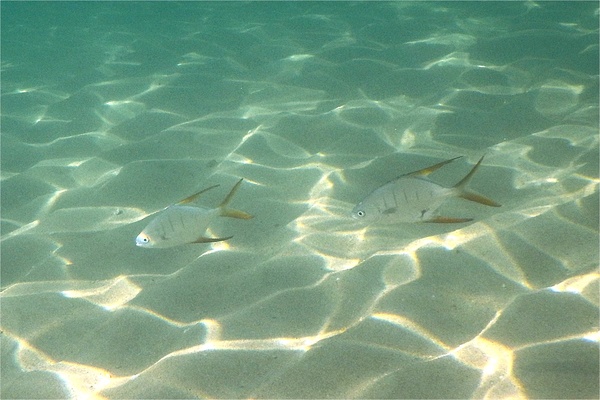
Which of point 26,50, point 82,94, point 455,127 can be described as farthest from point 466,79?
point 26,50

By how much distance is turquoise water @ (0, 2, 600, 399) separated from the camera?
2654 millimetres

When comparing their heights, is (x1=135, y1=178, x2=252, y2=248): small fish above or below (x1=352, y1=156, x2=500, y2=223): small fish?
below

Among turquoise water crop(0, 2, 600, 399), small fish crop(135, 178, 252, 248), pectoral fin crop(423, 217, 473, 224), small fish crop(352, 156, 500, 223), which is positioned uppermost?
→ small fish crop(352, 156, 500, 223)

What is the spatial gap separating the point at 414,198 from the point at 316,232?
1.39 metres

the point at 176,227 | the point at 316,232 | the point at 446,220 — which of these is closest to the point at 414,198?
the point at 446,220

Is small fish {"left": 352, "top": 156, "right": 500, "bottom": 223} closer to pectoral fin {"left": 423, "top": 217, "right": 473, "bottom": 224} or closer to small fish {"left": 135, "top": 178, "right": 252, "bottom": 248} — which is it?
pectoral fin {"left": 423, "top": 217, "right": 473, "bottom": 224}

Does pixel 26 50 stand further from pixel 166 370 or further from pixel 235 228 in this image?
pixel 166 370

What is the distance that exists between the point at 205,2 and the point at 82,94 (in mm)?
11318

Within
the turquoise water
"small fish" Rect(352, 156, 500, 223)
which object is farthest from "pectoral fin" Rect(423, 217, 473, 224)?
the turquoise water

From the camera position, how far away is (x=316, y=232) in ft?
13.1

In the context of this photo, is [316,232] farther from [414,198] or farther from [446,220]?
[446,220]

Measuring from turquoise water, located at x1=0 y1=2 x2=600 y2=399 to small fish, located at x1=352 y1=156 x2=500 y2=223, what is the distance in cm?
61

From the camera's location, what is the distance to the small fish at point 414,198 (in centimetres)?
273

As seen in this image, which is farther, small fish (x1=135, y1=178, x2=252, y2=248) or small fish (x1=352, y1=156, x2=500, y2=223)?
small fish (x1=135, y1=178, x2=252, y2=248)
